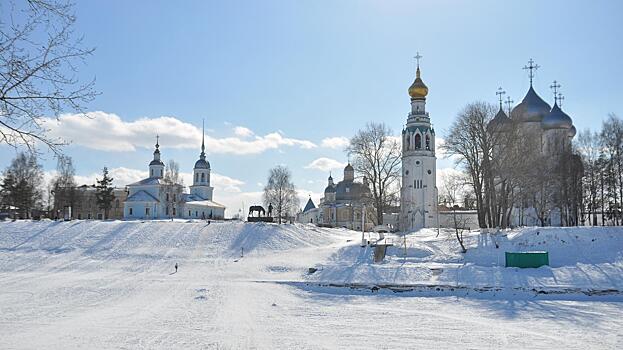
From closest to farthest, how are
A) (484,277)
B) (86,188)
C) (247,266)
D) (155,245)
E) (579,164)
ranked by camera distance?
(484,277) → (247,266) → (155,245) → (579,164) → (86,188)

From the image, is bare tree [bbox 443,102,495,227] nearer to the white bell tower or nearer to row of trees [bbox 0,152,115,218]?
the white bell tower

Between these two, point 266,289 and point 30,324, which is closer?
point 30,324

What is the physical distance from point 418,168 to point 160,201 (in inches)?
1130

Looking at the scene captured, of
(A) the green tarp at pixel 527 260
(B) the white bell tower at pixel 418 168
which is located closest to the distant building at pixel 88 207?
(B) the white bell tower at pixel 418 168

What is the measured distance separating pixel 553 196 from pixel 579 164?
9.26 feet

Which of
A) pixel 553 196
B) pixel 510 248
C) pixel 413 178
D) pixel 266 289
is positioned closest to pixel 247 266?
pixel 266 289

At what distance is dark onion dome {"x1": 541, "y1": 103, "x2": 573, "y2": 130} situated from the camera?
1929 inches

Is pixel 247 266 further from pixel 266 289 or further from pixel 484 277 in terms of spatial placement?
pixel 484 277

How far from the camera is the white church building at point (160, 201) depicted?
210ft

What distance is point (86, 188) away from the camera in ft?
253

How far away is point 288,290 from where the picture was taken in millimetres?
23781

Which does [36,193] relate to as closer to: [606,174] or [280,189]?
[280,189]

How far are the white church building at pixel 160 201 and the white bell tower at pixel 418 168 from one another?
2222cm

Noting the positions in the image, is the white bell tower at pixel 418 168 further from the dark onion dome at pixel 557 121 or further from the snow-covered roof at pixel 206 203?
the snow-covered roof at pixel 206 203
